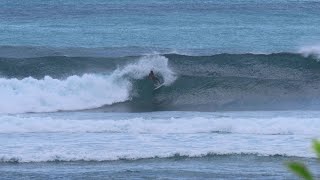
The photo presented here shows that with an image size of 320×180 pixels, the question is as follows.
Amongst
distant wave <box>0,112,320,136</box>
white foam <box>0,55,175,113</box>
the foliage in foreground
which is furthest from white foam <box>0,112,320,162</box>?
the foliage in foreground

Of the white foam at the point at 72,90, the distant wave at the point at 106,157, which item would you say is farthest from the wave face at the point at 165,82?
the distant wave at the point at 106,157

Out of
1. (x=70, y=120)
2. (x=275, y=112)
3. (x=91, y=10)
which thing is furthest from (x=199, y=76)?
(x=91, y=10)

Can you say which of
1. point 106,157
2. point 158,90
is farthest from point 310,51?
point 106,157

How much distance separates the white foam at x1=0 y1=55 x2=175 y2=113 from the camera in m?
21.4

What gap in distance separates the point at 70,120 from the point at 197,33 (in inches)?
653

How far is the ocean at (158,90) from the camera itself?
45.5ft

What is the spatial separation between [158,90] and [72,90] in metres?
2.32

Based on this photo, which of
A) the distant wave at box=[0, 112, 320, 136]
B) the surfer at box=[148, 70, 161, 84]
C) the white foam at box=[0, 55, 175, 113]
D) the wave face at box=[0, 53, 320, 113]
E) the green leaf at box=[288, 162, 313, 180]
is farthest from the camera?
the surfer at box=[148, 70, 161, 84]

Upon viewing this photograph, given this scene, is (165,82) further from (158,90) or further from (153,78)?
(158,90)

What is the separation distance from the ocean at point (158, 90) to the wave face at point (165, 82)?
34 mm

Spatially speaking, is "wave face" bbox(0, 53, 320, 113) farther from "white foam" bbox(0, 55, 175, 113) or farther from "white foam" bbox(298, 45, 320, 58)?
"white foam" bbox(298, 45, 320, 58)

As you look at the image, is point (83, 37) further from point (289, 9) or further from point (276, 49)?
point (289, 9)

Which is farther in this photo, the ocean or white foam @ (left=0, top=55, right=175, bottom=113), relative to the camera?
white foam @ (left=0, top=55, right=175, bottom=113)

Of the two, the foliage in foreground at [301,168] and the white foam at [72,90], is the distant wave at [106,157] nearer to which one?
the white foam at [72,90]
